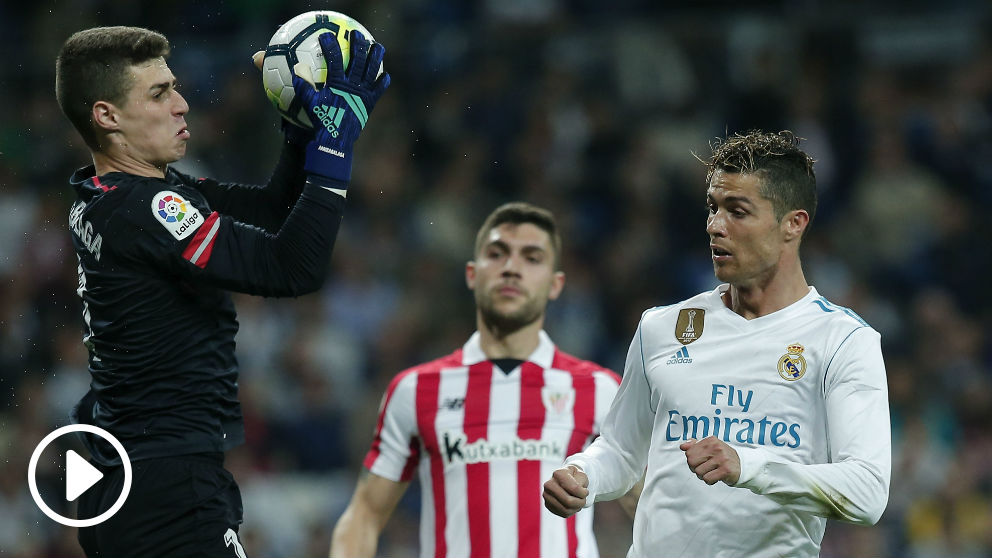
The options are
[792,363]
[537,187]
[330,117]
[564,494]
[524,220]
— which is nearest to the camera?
[564,494]

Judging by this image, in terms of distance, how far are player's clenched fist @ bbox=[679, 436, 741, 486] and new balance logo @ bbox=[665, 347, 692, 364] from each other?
0.55m

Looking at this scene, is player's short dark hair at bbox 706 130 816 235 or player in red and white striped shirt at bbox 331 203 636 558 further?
player in red and white striped shirt at bbox 331 203 636 558

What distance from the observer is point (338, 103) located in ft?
12.5

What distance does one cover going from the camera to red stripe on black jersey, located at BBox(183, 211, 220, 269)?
366cm


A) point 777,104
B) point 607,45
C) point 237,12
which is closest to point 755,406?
point 777,104

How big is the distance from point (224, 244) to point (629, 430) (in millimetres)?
1397

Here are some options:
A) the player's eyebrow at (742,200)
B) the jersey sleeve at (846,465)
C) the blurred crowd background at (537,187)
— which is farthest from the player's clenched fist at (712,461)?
the blurred crowd background at (537,187)

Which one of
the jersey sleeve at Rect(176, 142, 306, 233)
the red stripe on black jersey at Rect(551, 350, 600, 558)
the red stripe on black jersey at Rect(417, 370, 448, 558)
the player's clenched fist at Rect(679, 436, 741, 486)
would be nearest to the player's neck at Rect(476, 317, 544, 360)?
the red stripe on black jersey at Rect(551, 350, 600, 558)

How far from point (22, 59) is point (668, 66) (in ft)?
18.3

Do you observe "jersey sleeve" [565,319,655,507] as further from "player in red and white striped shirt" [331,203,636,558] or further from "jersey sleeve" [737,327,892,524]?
"player in red and white striped shirt" [331,203,636,558]

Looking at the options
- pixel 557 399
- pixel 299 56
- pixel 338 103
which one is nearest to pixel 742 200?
pixel 338 103

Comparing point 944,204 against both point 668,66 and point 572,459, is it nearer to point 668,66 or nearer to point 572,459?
point 668,66

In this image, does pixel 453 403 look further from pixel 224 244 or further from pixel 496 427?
pixel 224 244

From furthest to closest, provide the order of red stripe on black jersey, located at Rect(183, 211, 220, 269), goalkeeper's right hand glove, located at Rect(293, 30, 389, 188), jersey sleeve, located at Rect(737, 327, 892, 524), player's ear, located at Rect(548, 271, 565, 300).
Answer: player's ear, located at Rect(548, 271, 565, 300) → goalkeeper's right hand glove, located at Rect(293, 30, 389, 188) → red stripe on black jersey, located at Rect(183, 211, 220, 269) → jersey sleeve, located at Rect(737, 327, 892, 524)
